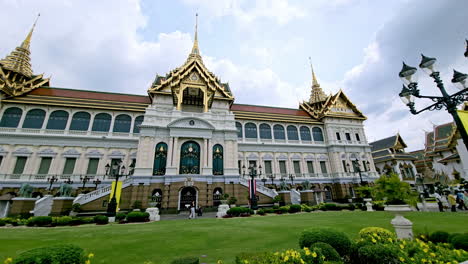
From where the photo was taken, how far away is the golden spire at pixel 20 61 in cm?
2931

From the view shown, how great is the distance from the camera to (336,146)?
103ft

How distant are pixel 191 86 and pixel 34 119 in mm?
19840

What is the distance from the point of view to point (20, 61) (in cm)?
3083

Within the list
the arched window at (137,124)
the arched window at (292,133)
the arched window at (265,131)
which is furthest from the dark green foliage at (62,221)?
the arched window at (292,133)

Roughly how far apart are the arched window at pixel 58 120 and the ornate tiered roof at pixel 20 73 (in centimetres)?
554

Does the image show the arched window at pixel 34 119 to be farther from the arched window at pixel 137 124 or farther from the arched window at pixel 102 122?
the arched window at pixel 137 124

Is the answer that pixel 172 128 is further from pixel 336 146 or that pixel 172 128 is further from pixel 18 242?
pixel 336 146

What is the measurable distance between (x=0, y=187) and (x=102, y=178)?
29.8 feet

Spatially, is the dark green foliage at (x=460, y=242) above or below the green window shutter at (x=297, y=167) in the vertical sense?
below

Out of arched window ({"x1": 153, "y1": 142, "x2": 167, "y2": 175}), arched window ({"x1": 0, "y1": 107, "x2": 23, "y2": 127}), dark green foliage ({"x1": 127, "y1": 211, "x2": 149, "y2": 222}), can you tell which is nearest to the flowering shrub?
dark green foliage ({"x1": 127, "y1": 211, "x2": 149, "y2": 222})

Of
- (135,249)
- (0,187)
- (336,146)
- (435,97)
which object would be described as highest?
(336,146)

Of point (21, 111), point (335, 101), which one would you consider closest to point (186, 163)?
point (21, 111)

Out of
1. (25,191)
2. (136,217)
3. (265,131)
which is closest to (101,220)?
(136,217)

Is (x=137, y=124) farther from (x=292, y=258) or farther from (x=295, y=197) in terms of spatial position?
(x=292, y=258)
